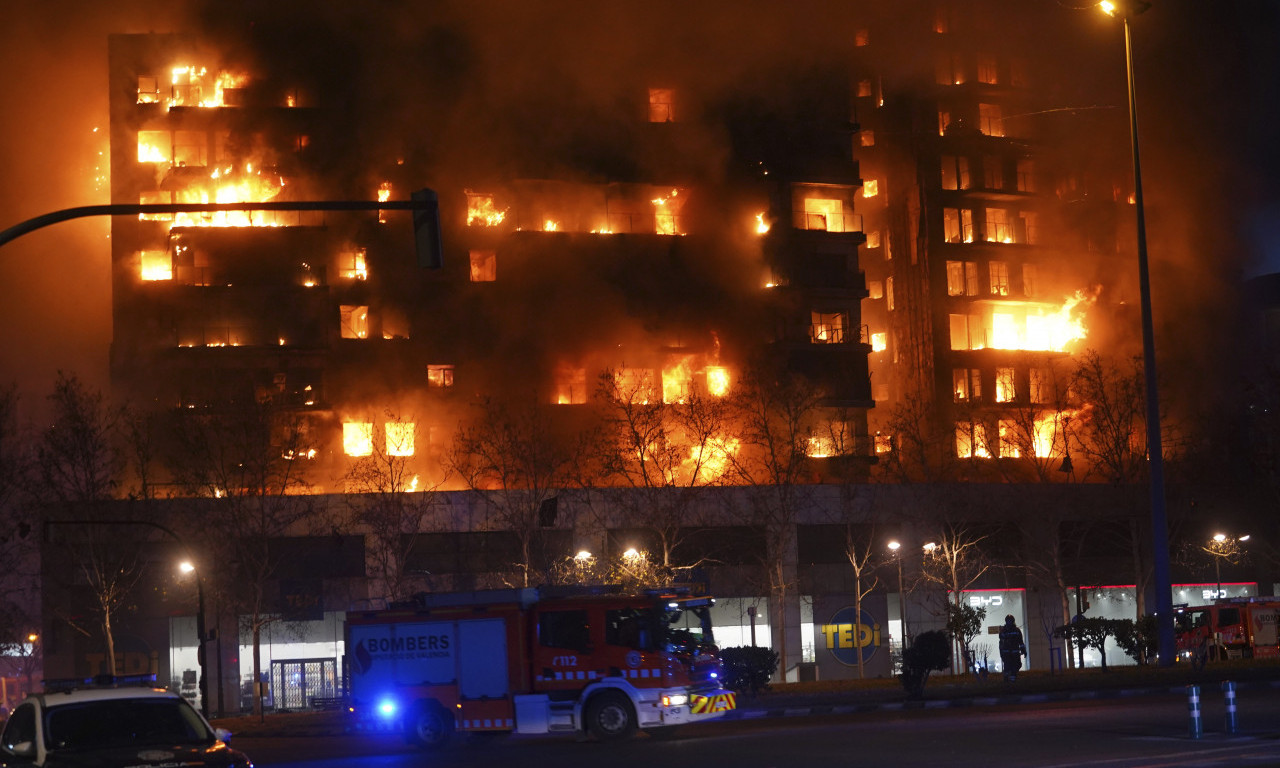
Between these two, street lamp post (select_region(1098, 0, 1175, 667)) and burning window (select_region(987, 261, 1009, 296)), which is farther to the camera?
burning window (select_region(987, 261, 1009, 296))

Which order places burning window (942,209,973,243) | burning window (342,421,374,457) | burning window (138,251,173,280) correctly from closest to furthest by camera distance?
burning window (342,421,374,457), burning window (138,251,173,280), burning window (942,209,973,243)

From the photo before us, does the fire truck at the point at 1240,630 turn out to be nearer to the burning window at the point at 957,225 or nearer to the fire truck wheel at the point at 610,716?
the fire truck wheel at the point at 610,716

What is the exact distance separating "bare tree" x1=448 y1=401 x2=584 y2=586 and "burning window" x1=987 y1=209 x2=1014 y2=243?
1291 inches

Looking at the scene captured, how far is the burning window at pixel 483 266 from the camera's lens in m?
A: 66.8

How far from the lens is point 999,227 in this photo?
78.4 meters

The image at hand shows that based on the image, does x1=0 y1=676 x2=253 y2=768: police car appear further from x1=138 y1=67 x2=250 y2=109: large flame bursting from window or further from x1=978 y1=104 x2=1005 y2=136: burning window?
x1=978 y1=104 x2=1005 y2=136: burning window

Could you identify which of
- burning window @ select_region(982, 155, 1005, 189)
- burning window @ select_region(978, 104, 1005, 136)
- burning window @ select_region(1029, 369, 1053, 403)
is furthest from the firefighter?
burning window @ select_region(978, 104, 1005, 136)

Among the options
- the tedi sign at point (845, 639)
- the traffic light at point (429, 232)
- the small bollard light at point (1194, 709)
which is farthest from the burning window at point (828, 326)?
the traffic light at point (429, 232)

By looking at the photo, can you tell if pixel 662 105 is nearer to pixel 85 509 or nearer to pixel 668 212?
pixel 668 212

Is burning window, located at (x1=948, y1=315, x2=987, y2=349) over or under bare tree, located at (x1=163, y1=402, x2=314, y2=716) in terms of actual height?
over

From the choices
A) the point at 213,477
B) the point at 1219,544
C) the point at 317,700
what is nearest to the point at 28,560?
the point at 213,477

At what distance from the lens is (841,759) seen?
16.2 meters

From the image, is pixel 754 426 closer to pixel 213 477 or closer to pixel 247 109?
pixel 213 477

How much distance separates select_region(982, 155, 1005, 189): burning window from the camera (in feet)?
257
